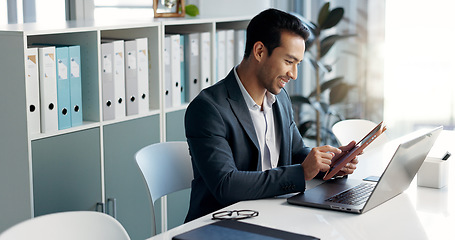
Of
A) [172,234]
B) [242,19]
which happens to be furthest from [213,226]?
[242,19]

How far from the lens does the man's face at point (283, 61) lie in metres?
2.23

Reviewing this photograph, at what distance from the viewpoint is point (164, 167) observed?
246cm

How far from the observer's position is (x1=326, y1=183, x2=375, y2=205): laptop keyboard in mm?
1920

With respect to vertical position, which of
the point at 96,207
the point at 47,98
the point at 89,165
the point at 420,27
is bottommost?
the point at 96,207

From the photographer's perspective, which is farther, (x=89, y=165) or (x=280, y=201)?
(x=89, y=165)

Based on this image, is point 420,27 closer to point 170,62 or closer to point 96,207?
point 170,62

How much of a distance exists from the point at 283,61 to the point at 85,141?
1.04 metres

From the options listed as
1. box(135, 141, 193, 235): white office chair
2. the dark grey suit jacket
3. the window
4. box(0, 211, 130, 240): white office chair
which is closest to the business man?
the dark grey suit jacket

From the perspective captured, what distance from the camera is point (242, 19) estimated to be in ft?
12.3

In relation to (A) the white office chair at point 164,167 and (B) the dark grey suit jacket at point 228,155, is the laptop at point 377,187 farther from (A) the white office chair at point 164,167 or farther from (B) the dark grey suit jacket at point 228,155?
(A) the white office chair at point 164,167

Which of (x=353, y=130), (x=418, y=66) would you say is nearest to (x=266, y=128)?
(x=353, y=130)

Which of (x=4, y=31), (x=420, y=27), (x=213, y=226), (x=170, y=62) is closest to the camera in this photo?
(x=213, y=226)

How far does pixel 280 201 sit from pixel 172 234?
1.41ft

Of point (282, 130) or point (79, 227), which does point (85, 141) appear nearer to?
point (282, 130)
